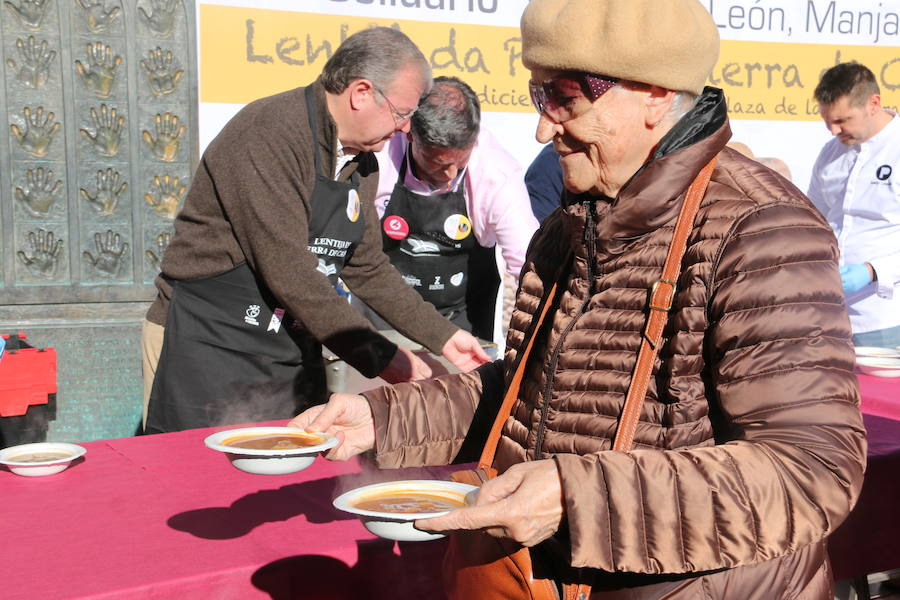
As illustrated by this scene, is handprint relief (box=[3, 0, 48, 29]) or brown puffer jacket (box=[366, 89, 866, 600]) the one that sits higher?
handprint relief (box=[3, 0, 48, 29])

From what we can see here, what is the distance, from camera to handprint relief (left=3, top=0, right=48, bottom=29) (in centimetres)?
441

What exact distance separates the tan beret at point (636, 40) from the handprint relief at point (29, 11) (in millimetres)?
3903

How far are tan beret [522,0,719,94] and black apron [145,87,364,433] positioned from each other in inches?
60.3

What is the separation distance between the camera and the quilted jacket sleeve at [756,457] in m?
1.07

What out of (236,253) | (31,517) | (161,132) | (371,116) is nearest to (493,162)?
(371,116)

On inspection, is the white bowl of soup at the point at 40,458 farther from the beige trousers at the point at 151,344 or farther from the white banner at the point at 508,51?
the white banner at the point at 508,51

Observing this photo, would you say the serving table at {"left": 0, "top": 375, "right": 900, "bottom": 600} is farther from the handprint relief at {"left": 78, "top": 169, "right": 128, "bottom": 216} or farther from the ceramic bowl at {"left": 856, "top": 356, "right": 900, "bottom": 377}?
the handprint relief at {"left": 78, "top": 169, "right": 128, "bottom": 216}

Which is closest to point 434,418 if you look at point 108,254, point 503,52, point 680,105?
point 680,105

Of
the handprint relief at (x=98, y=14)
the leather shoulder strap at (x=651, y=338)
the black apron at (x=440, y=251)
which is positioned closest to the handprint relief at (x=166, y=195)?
the handprint relief at (x=98, y=14)

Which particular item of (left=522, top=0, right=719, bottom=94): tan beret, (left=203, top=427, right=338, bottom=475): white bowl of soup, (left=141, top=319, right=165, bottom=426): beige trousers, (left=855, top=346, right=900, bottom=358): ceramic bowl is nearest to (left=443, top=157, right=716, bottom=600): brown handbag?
(left=522, top=0, right=719, bottom=94): tan beret

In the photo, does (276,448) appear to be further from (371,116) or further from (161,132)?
(161,132)

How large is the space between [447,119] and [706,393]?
248cm

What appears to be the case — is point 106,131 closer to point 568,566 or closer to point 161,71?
point 161,71

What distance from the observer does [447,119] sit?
3555 mm
